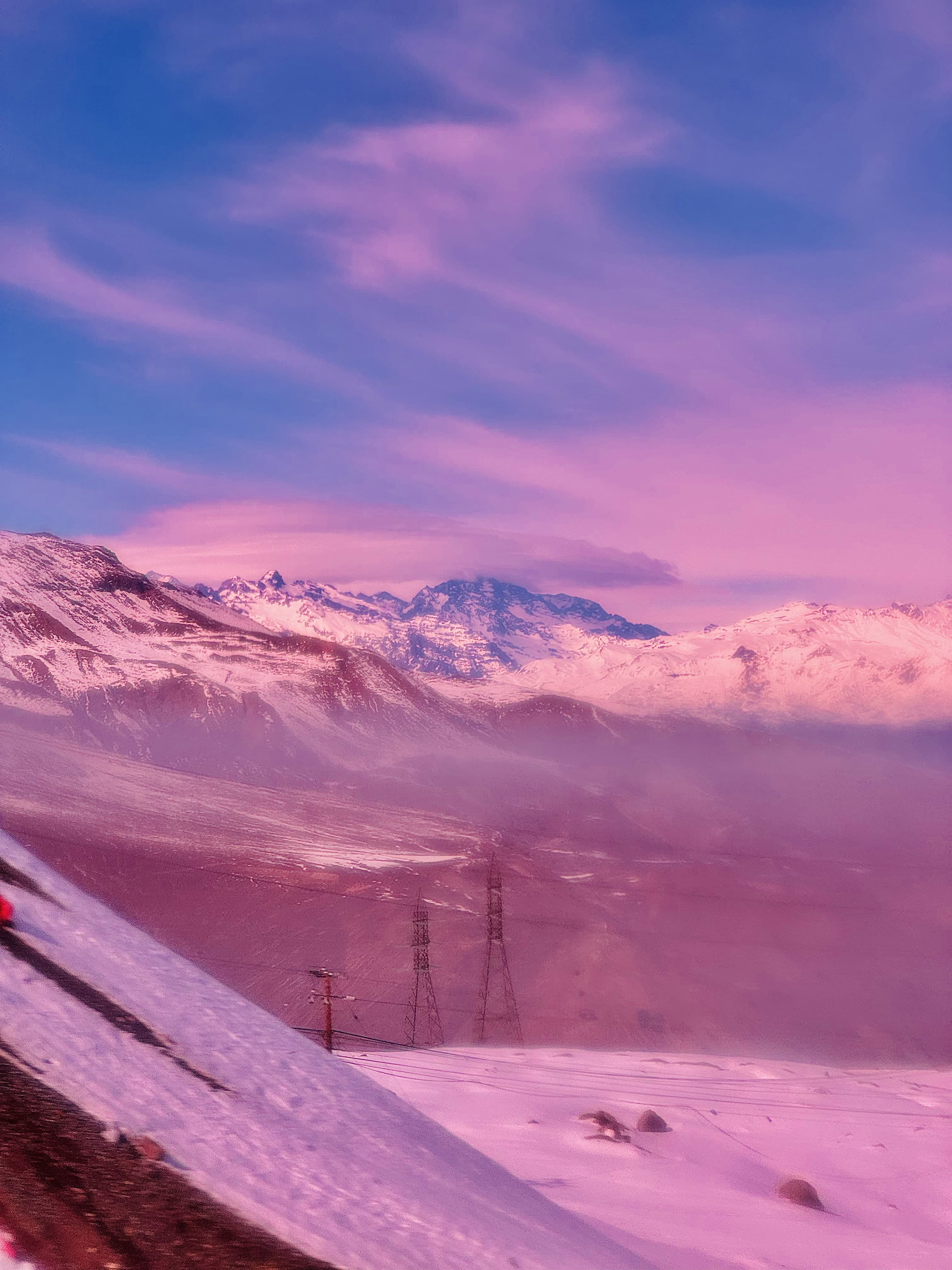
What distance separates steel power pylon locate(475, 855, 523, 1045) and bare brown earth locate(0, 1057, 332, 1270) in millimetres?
40772

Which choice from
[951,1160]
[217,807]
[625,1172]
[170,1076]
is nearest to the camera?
[170,1076]

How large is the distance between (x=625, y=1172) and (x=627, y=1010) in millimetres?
96111

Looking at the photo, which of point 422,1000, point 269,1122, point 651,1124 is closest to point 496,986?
point 422,1000

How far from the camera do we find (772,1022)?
96188 mm

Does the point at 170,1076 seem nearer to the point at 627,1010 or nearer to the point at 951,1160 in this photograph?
the point at 951,1160

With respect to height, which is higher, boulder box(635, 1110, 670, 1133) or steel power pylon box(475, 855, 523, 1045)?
boulder box(635, 1110, 670, 1133)

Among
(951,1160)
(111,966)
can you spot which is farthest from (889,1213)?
(111,966)

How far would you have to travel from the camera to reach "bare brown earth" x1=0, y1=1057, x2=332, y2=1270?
1483 mm

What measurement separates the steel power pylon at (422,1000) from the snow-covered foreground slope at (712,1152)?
114 ft

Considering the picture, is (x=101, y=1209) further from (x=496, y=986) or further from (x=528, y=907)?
(x=528, y=907)

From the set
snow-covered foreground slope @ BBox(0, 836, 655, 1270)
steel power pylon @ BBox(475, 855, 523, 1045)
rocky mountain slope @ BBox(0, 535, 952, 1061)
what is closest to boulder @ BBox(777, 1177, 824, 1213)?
snow-covered foreground slope @ BBox(0, 836, 655, 1270)

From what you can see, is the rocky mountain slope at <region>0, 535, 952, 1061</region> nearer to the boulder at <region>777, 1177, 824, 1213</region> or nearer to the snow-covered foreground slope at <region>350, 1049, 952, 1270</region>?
the snow-covered foreground slope at <region>350, 1049, 952, 1270</region>

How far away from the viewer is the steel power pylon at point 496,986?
53812mm

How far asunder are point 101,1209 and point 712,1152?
4.55 meters
